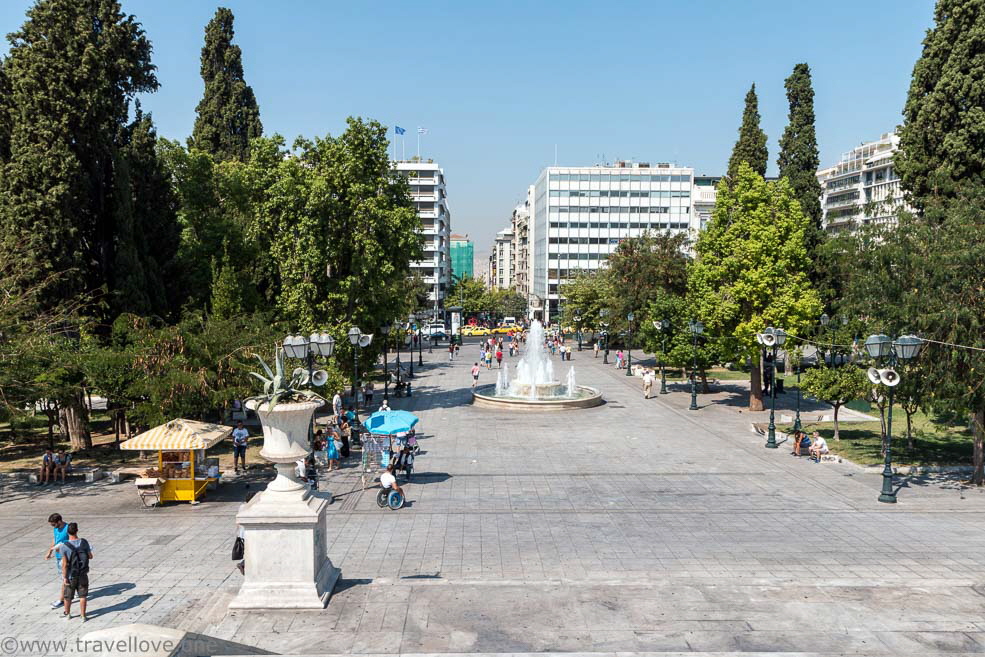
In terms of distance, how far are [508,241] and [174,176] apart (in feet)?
522

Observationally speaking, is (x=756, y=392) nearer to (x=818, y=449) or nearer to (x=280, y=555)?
(x=818, y=449)

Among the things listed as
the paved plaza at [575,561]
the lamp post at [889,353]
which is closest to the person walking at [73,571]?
the paved plaza at [575,561]

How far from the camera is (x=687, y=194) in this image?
100625mm

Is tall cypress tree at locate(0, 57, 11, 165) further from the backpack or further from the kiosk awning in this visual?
the backpack

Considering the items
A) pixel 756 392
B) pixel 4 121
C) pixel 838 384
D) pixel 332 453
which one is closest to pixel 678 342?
pixel 756 392

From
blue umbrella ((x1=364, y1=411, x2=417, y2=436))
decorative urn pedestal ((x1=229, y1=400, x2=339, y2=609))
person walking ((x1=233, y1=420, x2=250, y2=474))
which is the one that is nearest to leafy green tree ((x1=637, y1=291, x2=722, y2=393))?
blue umbrella ((x1=364, y1=411, x2=417, y2=436))

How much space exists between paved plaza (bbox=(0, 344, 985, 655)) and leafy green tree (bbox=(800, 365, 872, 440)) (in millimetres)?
2919

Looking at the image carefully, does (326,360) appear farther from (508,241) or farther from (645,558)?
(508,241)

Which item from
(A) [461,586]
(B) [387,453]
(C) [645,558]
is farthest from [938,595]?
(B) [387,453]

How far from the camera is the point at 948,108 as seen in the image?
89.3ft

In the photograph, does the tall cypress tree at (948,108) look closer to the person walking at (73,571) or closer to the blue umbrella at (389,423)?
the blue umbrella at (389,423)

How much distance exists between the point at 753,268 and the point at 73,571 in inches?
1034

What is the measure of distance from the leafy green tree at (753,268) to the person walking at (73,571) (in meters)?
25.1

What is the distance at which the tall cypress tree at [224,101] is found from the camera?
40438 millimetres
